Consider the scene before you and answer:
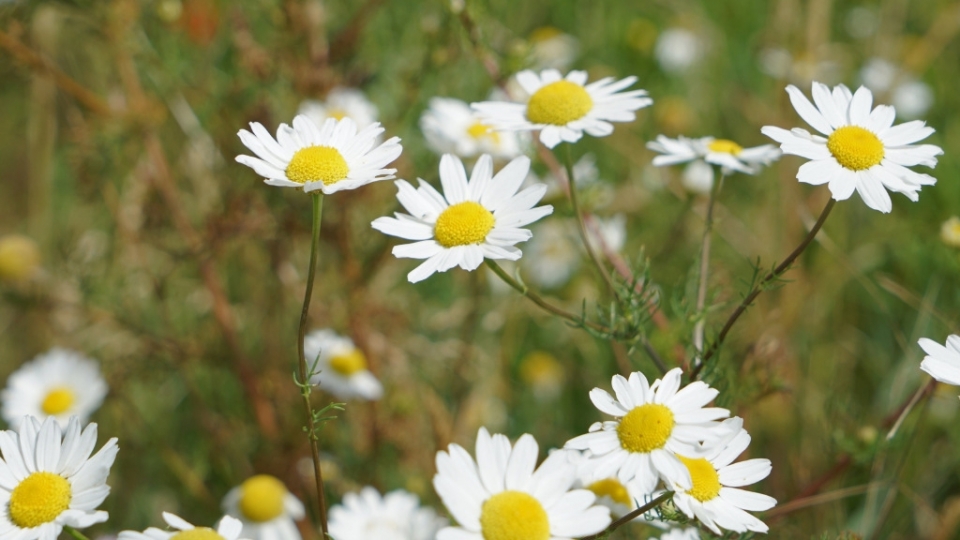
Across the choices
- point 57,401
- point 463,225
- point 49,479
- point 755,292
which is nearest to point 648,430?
point 755,292

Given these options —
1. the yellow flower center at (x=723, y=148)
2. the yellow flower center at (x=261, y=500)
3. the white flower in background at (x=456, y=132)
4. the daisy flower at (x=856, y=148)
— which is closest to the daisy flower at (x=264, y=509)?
the yellow flower center at (x=261, y=500)

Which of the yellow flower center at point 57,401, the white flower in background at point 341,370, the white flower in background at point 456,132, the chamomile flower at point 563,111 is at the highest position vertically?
the white flower in background at point 456,132

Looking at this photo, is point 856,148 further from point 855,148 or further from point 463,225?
point 463,225

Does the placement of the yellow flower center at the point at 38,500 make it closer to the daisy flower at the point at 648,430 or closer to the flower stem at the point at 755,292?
the daisy flower at the point at 648,430

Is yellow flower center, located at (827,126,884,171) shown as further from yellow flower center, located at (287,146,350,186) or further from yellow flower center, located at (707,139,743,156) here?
yellow flower center, located at (287,146,350,186)

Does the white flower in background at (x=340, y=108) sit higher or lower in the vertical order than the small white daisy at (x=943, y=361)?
higher

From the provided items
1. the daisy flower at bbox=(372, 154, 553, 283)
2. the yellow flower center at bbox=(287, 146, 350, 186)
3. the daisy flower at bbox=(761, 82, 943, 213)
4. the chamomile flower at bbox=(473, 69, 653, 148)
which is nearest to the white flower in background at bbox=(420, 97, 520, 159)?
the chamomile flower at bbox=(473, 69, 653, 148)

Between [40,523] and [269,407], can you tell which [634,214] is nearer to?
[269,407]
